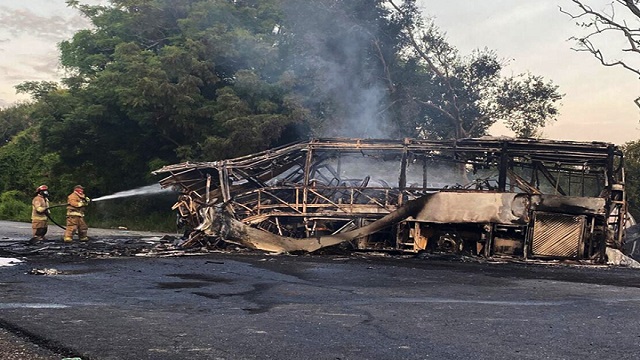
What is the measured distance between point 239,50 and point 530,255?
1664 centimetres

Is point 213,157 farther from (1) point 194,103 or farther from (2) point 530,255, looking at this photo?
(2) point 530,255

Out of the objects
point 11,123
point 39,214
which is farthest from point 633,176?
point 11,123

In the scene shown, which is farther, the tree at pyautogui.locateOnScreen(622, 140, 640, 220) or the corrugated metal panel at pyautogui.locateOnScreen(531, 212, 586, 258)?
the tree at pyautogui.locateOnScreen(622, 140, 640, 220)

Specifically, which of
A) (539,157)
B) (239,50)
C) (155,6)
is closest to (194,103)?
(239,50)

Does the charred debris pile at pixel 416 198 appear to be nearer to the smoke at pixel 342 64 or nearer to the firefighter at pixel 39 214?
the firefighter at pixel 39 214

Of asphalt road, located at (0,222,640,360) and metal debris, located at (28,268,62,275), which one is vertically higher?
asphalt road, located at (0,222,640,360)

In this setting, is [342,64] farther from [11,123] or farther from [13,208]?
[11,123]

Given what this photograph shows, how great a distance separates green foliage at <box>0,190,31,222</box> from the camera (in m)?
35.0

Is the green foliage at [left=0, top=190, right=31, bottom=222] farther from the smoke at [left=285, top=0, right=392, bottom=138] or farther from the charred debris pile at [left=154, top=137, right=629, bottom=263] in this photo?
the charred debris pile at [left=154, top=137, right=629, bottom=263]

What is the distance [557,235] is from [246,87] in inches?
606

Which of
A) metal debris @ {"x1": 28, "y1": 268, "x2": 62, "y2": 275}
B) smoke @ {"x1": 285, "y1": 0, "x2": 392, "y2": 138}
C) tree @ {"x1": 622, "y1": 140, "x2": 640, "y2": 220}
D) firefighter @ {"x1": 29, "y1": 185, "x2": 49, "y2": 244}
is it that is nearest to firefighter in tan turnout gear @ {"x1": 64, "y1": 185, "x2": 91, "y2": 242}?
firefighter @ {"x1": 29, "y1": 185, "x2": 49, "y2": 244}

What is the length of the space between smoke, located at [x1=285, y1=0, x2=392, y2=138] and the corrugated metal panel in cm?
1394

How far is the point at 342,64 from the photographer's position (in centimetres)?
2888

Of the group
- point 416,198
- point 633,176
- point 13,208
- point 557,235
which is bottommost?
point 13,208
